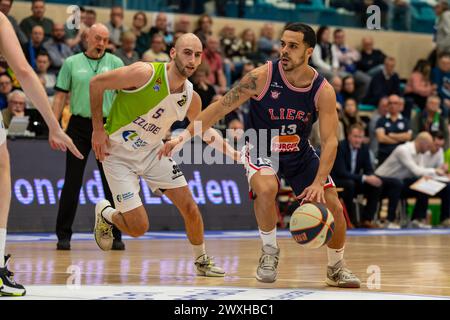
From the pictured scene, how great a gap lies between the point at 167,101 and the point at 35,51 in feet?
30.0

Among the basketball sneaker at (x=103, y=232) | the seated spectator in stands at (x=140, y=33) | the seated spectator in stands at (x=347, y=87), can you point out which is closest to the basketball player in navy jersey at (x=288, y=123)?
the basketball sneaker at (x=103, y=232)

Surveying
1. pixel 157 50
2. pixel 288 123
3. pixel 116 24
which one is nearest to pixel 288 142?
pixel 288 123

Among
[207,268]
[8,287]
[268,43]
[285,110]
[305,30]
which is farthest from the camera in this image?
[268,43]

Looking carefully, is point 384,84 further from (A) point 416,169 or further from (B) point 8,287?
(B) point 8,287

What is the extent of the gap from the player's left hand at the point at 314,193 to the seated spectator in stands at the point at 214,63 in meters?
11.8

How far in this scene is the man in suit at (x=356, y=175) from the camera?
1762 centimetres

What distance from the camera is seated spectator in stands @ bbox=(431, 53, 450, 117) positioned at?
907 inches

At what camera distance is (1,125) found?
274 inches

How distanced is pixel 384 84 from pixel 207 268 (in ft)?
45.3

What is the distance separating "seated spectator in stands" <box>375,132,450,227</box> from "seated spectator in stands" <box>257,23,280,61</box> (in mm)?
4052

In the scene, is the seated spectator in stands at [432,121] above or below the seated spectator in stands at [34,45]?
below

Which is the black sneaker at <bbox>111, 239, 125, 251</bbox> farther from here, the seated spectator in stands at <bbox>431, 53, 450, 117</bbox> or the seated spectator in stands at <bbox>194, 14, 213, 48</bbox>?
the seated spectator in stands at <bbox>431, 53, 450, 117</bbox>

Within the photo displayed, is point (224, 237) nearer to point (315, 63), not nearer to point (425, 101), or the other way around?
point (315, 63)

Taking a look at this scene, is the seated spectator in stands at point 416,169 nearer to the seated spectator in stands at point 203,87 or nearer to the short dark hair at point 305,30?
the seated spectator in stands at point 203,87
